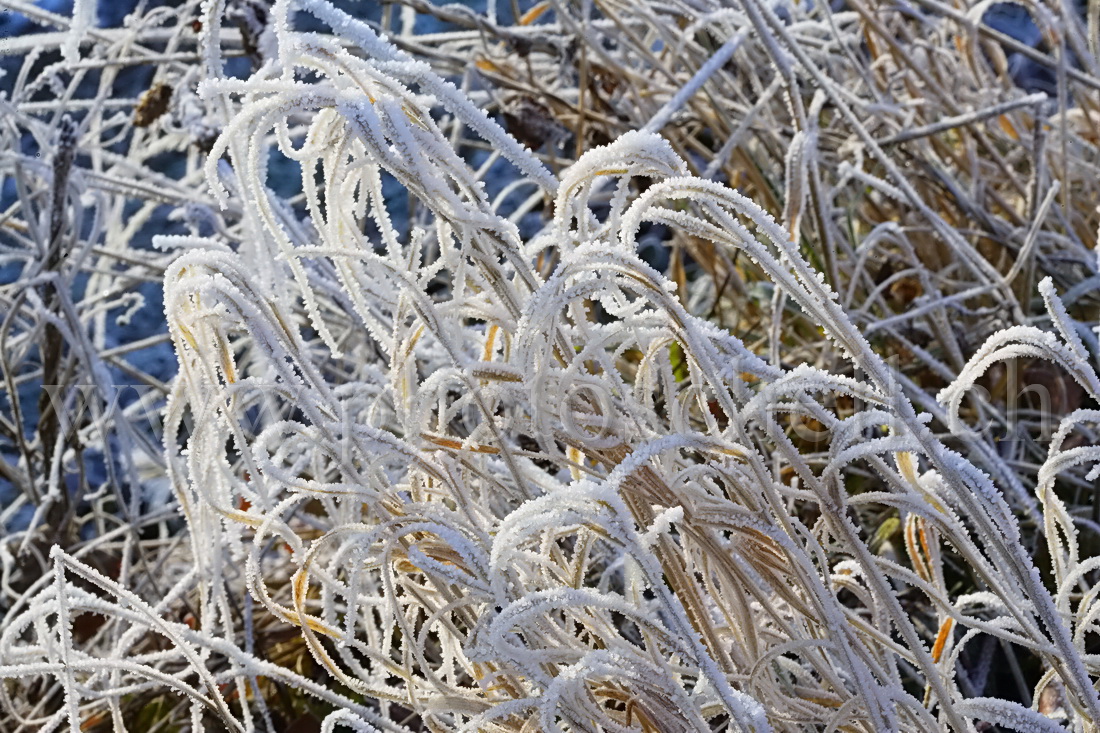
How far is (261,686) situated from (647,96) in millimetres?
903

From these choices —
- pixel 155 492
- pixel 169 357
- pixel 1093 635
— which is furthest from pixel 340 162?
pixel 169 357

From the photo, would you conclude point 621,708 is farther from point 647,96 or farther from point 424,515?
point 647,96

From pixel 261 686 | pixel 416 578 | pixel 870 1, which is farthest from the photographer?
pixel 870 1

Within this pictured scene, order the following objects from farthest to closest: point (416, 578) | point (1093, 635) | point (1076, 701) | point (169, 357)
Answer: point (169, 357) → point (1093, 635) → point (416, 578) → point (1076, 701)

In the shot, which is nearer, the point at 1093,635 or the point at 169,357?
the point at 1093,635

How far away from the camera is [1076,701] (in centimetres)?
66

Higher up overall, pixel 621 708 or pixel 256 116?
pixel 256 116

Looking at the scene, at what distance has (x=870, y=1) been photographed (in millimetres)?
1575

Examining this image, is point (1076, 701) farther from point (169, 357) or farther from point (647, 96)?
point (169, 357)

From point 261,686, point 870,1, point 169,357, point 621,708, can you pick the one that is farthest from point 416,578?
point 169,357

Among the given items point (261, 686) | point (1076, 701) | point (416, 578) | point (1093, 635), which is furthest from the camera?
point (261, 686)

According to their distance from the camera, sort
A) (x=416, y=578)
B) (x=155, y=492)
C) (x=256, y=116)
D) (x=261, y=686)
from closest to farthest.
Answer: (x=256, y=116) → (x=416, y=578) → (x=261, y=686) → (x=155, y=492)

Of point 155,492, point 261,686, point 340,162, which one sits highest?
point 340,162

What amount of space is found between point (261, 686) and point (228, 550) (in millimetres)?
176
